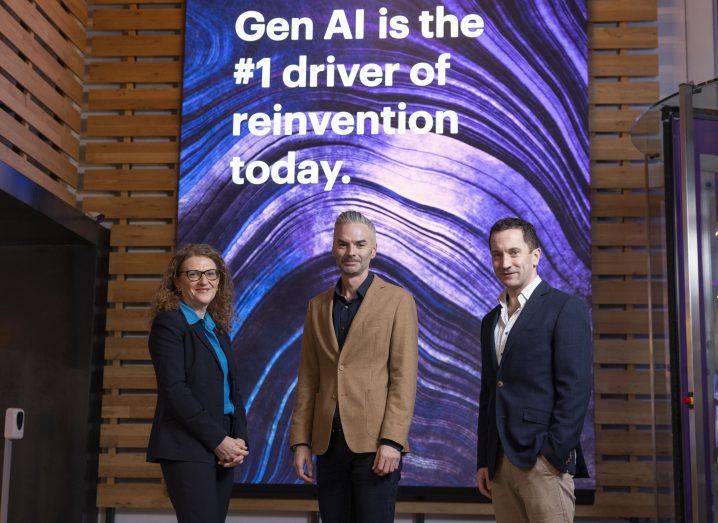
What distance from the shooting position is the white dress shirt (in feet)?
10.3

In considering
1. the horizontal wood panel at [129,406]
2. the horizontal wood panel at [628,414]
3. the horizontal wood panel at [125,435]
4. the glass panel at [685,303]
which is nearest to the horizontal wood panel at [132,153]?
the horizontal wood panel at [129,406]

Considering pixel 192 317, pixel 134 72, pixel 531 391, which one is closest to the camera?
pixel 531 391

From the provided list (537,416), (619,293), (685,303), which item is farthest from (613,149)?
(537,416)

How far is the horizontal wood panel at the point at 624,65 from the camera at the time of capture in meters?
5.85

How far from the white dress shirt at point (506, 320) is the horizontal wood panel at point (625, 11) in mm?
3339

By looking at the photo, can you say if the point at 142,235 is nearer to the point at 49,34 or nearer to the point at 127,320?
the point at 127,320

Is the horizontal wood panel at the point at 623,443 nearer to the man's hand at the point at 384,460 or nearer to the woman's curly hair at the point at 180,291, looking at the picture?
the man's hand at the point at 384,460

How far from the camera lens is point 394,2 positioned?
5957 mm

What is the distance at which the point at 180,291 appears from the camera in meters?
3.49

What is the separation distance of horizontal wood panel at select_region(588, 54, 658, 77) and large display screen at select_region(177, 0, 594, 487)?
0.17 metres

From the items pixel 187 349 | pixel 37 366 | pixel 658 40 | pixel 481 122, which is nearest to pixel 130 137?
pixel 37 366

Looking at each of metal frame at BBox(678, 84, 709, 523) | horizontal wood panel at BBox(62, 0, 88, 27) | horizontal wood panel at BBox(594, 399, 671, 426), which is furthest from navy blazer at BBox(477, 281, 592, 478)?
horizontal wood panel at BBox(62, 0, 88, 27)

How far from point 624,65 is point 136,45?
125 inches

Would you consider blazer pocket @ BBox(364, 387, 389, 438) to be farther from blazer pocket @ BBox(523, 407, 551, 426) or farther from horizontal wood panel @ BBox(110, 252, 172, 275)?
horizontal wood panel @ BBox(110, 252, 172, 275)
